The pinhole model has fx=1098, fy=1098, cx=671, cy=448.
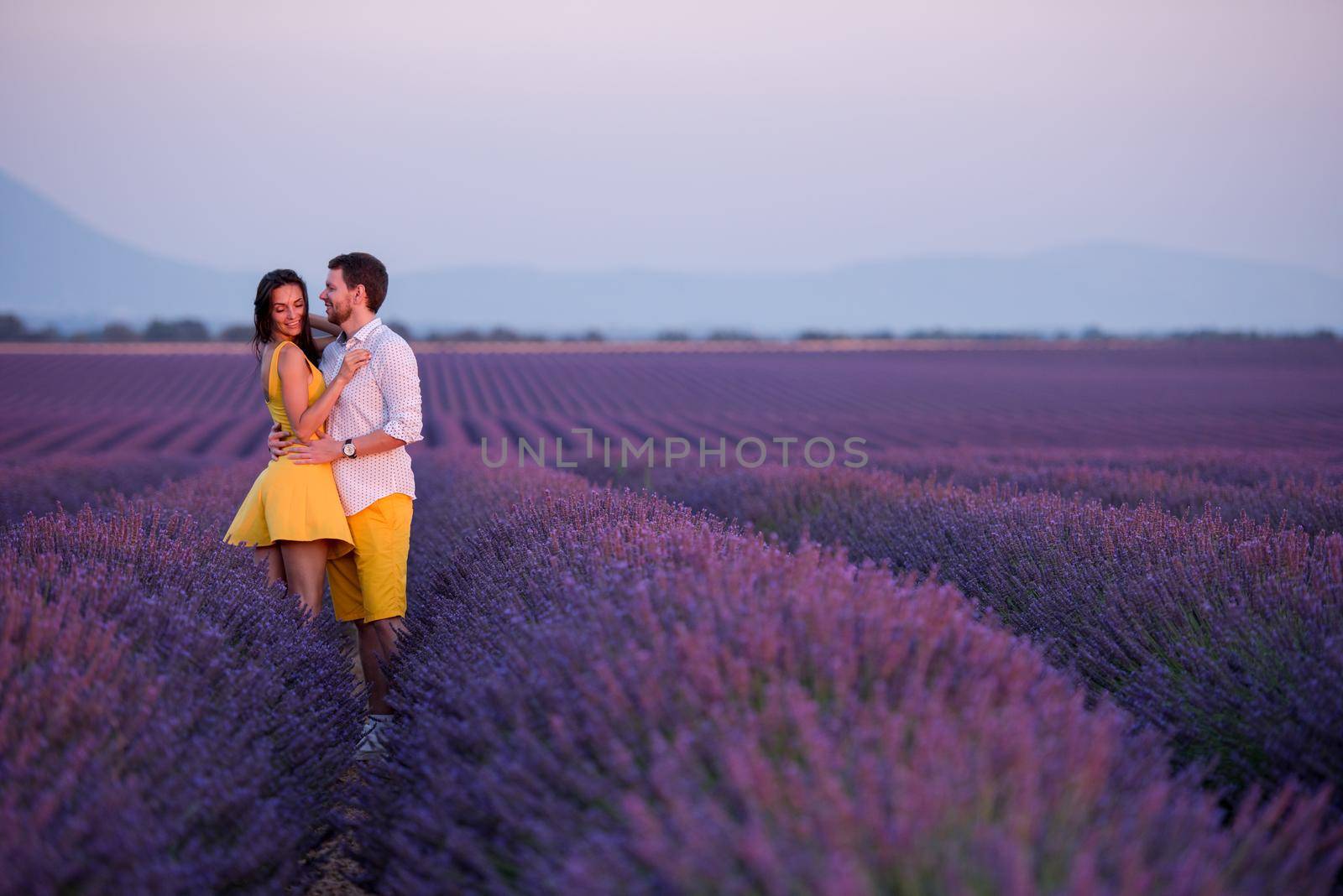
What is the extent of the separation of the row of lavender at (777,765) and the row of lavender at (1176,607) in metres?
0.20

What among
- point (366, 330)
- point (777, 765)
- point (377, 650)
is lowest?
point (377, 650)

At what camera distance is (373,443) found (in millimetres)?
3904

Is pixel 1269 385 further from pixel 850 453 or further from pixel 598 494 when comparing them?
pixel 598 494

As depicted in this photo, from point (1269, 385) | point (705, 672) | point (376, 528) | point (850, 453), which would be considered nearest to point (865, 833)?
point (705, 672)

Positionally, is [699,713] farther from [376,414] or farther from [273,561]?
[273,561]

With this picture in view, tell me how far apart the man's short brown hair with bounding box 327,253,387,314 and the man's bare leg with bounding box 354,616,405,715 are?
46.0 inches

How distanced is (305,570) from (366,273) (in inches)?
43.5

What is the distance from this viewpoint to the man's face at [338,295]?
4.00 meters

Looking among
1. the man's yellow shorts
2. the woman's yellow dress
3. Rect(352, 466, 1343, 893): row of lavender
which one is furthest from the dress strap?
Rect(352, 466, 1343, 893): row of lavender

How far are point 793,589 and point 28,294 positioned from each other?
135 meters

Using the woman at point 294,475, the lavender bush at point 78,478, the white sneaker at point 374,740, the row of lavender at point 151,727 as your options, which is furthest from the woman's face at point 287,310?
the lavender bush at point 78,478

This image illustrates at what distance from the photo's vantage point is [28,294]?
117 m

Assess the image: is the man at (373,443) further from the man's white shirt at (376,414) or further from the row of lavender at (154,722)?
the row of lavender at (154,722)

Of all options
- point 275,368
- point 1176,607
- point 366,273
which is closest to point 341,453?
point 275,368
